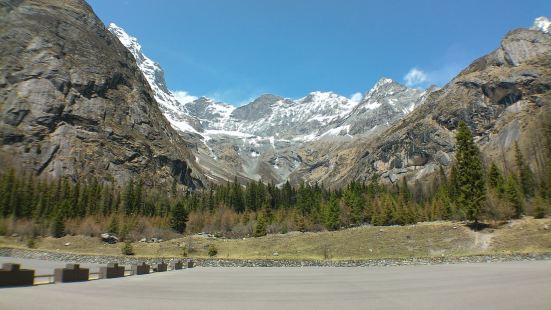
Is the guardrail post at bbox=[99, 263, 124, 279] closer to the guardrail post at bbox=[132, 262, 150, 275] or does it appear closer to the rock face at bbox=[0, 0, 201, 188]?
the guardrail post at bbox=[132, 262, 150, 275]

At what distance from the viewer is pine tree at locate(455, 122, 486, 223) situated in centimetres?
5975

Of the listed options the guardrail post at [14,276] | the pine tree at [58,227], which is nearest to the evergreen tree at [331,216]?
the pine tree at [58,227]

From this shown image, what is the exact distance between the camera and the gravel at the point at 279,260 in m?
45.8

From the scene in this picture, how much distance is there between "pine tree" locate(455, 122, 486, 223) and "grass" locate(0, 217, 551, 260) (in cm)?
317

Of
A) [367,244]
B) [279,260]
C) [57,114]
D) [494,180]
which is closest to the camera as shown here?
[279,260]

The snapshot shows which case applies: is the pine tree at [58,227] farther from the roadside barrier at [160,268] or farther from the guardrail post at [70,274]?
the guardrail post at [70,274]

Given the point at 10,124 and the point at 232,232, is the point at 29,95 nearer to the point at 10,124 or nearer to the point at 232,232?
the point at 10,124

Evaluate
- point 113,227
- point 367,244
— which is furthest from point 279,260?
point 113,227

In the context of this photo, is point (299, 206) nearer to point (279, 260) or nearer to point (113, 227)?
point (113, 227)

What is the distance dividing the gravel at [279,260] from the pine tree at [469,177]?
14.2 meters

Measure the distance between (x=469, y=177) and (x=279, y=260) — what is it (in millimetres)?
31620

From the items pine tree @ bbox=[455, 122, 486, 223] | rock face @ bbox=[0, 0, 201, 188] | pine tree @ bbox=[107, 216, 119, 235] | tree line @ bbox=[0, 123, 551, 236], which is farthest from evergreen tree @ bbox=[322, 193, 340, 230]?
rock face @ bbox=[0, 0, 201, 188]

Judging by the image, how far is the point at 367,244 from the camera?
204ft

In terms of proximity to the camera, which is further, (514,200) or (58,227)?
(58,227)
